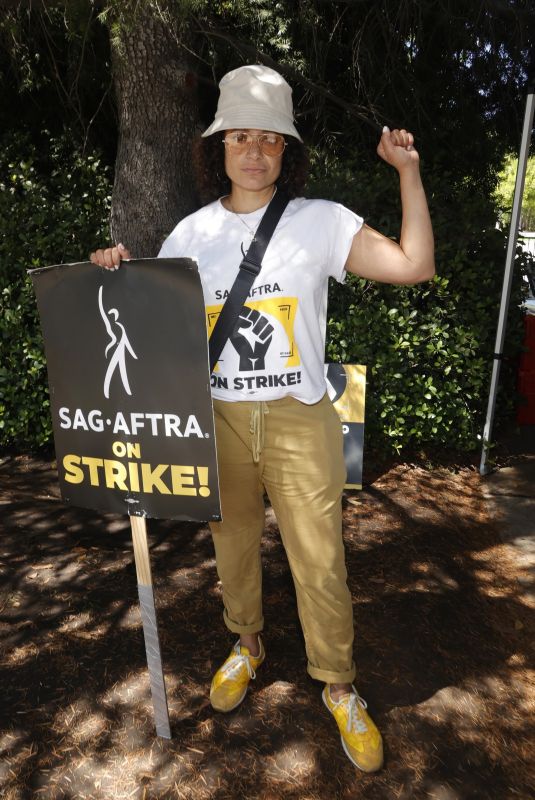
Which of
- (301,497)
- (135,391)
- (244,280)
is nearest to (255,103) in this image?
(244,280)

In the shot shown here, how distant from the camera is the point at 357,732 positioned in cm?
228

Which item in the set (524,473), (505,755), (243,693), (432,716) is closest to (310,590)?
(243,693)

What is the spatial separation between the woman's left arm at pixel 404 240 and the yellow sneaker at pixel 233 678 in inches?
63.4

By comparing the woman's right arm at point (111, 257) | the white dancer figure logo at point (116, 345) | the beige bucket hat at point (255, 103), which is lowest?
the white dancer figure logo at point (116, 345)

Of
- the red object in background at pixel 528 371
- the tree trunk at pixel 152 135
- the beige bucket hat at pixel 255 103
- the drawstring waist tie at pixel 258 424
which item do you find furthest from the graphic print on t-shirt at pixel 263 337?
the red object in background at pixel 528 371

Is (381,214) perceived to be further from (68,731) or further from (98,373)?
(68,731)

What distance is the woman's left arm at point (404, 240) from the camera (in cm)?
188

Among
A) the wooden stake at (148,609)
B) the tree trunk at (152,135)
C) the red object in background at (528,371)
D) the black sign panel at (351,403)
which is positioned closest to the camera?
the wooden stake at (148,609)

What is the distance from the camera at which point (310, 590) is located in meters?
2.26

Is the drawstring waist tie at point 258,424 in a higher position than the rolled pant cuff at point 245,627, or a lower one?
higher

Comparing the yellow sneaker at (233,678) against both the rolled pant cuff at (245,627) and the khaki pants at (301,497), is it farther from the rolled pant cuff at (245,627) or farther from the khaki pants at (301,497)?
the khaki pants at (301,497)

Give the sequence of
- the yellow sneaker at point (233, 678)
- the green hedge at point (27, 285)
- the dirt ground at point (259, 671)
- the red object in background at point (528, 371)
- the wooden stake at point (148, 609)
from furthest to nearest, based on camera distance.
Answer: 1. the red object in background at point (528, 371)
2. the green hedge at point (27, 285)
3. the yellow sneaker at point (233, 678)
4. the dirt ground at point (259, 671)
5. the wooden stake at point (148, 609)

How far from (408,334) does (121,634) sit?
2785 mm

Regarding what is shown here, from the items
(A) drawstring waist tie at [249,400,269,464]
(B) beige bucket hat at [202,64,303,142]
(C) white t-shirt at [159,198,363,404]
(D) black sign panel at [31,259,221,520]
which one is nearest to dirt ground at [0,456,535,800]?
(D) black sign panel at [31,259,221,520]
